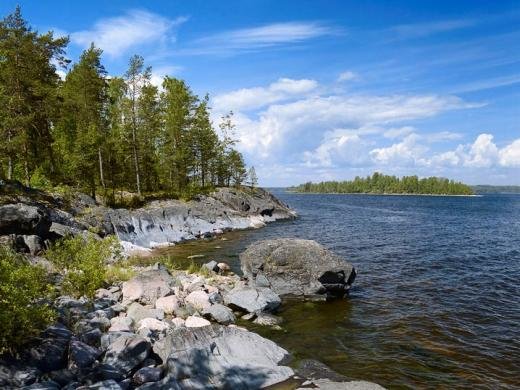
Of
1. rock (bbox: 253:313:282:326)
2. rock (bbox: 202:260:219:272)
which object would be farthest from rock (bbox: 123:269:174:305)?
rock (bbox: 202:260:219:272)

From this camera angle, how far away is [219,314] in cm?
1741

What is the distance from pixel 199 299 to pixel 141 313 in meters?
3.50

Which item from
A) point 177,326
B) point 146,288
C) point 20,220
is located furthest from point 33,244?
point 177,326

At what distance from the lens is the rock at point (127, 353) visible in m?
11.5

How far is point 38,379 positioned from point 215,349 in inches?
202

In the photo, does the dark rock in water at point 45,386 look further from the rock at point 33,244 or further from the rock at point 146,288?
the rock at point 33,244

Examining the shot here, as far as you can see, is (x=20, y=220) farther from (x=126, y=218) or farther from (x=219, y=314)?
(x=126, y=218)

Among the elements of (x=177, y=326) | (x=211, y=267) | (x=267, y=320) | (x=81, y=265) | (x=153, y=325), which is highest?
(x=81, y=265)

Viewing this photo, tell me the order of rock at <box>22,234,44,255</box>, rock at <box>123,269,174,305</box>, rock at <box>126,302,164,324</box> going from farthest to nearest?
1. rock at <box>22,234,44,255</box>
2. rock at <box>123,269,174,305</box>
3. rock at <box>126,302,164,324</box>

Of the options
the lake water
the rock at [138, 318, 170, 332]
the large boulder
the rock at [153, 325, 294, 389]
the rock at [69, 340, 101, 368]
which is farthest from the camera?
the large boulder

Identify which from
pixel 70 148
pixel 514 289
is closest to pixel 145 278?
pixel 514 289

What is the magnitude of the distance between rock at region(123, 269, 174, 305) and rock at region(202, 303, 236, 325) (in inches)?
86.8

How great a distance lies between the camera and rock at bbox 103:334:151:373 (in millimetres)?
11480

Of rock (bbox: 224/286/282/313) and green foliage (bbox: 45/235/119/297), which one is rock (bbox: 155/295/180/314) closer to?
green foliage (bbox: 45/235/119/297)
